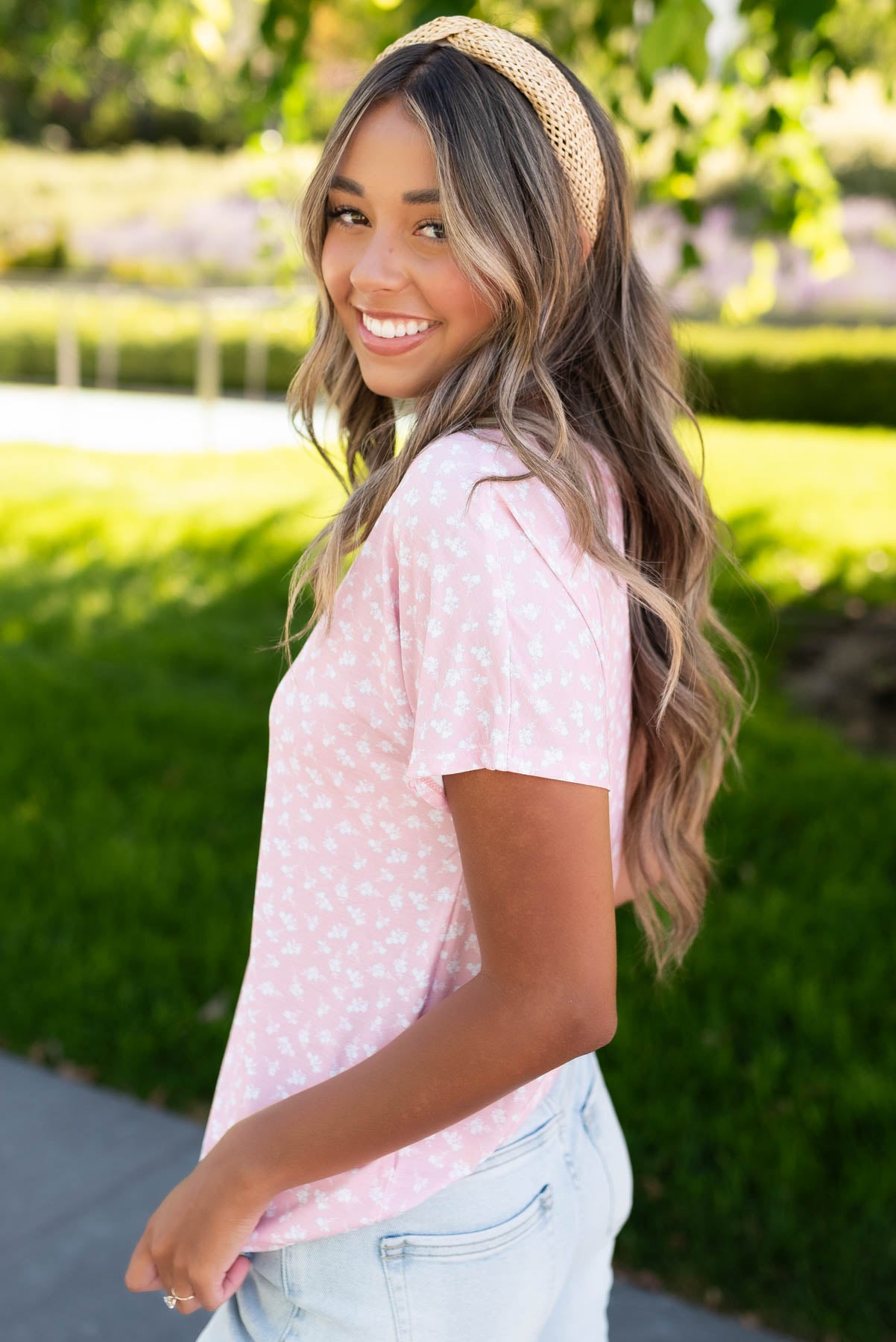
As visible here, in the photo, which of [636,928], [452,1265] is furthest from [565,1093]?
[636,928]

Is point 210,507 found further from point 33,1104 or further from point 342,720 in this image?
point 342,720

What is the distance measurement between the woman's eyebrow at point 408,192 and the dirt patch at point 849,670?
3955 millimetres

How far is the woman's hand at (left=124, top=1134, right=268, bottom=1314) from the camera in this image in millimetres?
1045

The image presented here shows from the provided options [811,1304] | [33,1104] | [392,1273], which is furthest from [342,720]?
[33,1104]

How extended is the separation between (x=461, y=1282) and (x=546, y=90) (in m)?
1.03

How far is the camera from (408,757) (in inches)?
40.8

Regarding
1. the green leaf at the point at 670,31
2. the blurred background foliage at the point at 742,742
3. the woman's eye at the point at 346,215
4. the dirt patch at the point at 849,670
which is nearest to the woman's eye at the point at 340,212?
the woman's eye at the point at 346,215

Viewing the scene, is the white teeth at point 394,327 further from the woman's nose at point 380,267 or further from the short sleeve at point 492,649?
the short sleeve at point 492,649

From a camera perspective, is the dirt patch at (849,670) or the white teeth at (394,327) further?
the dirt patch at (849,670)

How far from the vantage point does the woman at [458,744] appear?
946mm

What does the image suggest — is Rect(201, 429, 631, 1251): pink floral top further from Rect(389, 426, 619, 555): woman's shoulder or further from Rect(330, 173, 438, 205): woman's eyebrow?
Rect(330, 173, 438, 205): woman's eyebrow


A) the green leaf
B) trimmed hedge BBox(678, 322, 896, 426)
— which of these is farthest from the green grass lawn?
trimmed hedge BBox(678, 322, 896, 426)

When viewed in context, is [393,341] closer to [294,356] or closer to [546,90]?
[546,90]

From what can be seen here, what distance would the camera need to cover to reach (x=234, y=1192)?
3.42 feet
